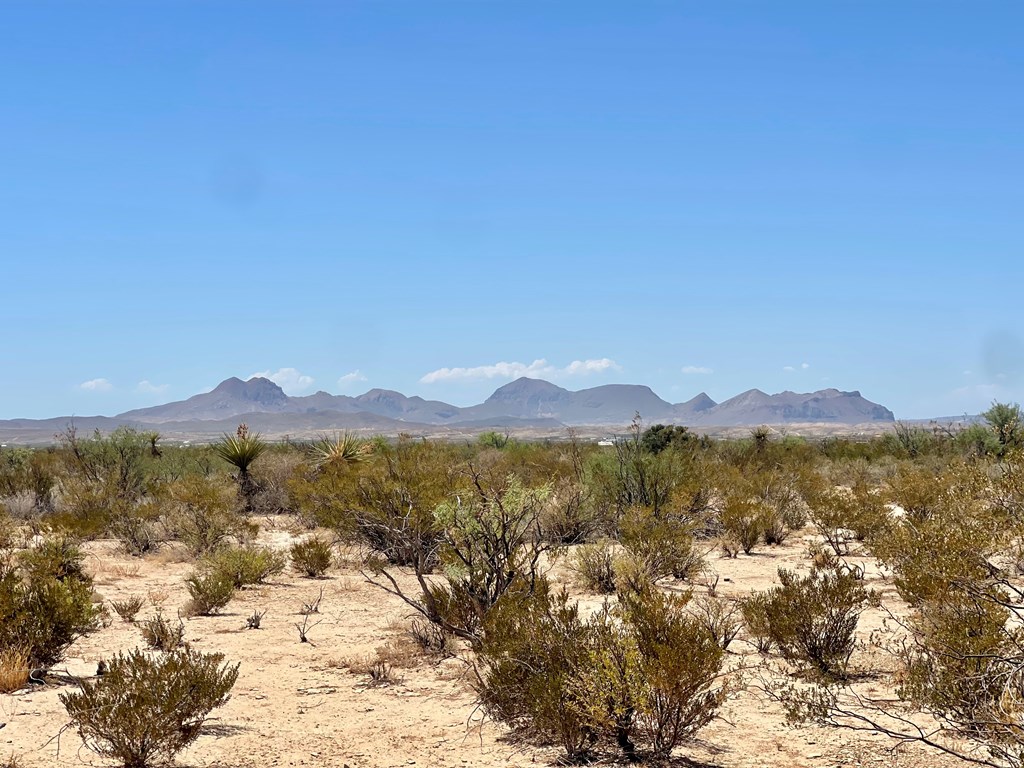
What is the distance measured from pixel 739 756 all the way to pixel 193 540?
1579 cm

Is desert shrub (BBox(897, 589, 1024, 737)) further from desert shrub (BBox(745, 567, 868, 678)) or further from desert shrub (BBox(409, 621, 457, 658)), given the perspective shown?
desert shrub (BBox(409, 621, 457, 658))

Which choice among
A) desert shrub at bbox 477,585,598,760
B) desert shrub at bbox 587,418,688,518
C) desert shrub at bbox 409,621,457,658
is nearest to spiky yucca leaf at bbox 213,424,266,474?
desert shrub at bbox 587,418,688,518

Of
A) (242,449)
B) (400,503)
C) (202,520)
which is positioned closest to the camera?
(400,503)

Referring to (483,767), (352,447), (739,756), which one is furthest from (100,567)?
(739,756)

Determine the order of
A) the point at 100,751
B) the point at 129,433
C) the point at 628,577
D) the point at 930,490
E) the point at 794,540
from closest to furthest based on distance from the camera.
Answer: the point at 100,751, the point at 628,577, the point at 930,490, the point at 794,540, the point at 129,433

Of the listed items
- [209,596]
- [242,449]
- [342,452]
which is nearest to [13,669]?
[209,596]

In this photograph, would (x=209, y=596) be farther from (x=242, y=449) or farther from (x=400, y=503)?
(x=242, y=449)

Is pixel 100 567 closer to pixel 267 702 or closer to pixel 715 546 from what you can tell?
pixel 267 702

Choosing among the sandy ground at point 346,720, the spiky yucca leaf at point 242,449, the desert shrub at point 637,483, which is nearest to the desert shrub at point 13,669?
the sandy ground at point 346,720

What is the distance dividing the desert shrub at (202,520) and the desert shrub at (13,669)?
10.2 metres

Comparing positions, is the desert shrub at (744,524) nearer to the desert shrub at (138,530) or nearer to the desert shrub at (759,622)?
the desert shrub at (759,622)

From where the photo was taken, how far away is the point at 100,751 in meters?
7.09

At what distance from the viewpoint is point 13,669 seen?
940cm

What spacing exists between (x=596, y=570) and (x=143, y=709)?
33.0 ft
